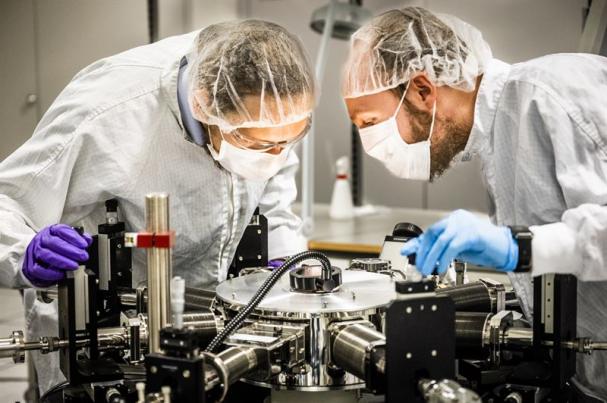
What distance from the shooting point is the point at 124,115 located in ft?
5.09

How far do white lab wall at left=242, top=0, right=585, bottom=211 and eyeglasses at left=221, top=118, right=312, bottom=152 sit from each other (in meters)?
1.54

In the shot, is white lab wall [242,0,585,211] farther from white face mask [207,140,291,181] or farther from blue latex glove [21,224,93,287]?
blue latex glove [21,224,93,287]

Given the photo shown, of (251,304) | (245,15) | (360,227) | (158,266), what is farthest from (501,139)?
(245,15)

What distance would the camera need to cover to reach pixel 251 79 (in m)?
1.30

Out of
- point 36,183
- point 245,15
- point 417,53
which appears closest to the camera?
point 417,53

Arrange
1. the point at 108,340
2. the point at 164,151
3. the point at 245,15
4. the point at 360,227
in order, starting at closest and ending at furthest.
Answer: the point at 108,340, the point at 164,151, the point at 360,227, the point at 245,15

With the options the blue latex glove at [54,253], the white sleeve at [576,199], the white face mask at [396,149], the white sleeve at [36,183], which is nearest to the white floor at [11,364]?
the white sleeve at [36,183]

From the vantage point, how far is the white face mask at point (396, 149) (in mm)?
1448

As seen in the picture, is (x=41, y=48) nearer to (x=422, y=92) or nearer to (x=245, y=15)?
(x=422, y=92)

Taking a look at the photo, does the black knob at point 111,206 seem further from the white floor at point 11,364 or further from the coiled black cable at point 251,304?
the white floor at point 11,364

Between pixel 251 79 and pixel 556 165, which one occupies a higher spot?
pixel 251 79

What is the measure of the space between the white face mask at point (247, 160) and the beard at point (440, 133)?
27 centimetres

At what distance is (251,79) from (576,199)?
0.60 m

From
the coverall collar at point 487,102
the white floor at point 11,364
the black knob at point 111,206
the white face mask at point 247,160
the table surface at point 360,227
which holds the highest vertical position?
the coverall collar at point 487,102
